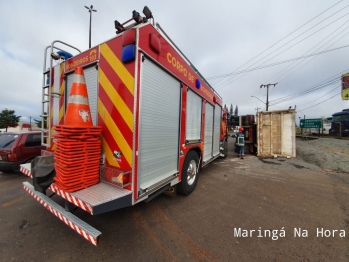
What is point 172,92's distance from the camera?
280 centimetres

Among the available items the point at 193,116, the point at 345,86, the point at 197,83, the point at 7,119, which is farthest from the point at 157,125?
the point at 7,119

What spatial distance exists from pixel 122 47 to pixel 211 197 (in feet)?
11.8

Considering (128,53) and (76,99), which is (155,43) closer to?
(128,53)

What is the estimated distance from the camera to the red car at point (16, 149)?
4.88 metres

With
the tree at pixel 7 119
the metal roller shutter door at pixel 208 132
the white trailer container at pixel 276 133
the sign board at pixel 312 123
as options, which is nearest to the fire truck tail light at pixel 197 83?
the metal roller shutter door at pixel 208 132

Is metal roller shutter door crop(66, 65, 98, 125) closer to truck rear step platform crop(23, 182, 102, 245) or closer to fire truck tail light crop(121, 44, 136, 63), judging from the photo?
fire truck tail light crop(121, 44, 136, 63)

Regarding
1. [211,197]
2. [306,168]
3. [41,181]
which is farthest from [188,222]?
[306,168]

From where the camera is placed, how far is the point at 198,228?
→ 2549 millimetres

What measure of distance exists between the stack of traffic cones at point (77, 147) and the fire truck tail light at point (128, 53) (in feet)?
2.72

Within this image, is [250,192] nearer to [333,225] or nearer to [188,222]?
[333,225]

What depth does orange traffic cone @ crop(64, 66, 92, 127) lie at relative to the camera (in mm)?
2143

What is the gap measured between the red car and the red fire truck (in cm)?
325

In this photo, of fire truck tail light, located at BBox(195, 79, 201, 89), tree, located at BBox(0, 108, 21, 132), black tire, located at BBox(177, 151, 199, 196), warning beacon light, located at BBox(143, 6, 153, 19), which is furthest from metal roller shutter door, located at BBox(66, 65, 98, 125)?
tree, located at BBox(0, 108, 21, 132)

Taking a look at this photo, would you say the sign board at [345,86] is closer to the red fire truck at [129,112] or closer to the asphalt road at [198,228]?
the asphalt road at [198,228]
